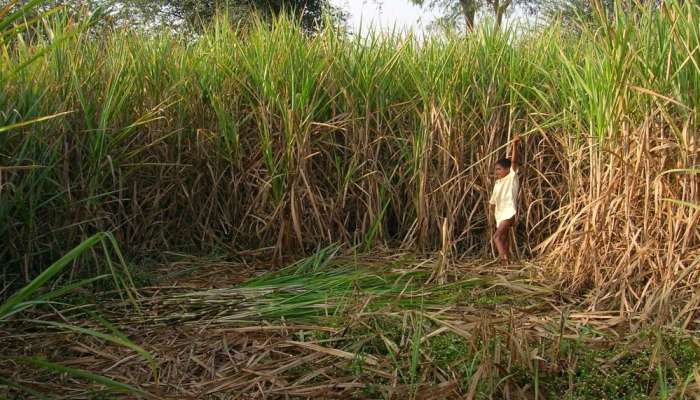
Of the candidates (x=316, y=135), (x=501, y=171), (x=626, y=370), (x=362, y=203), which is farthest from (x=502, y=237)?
(x=626, y=370)

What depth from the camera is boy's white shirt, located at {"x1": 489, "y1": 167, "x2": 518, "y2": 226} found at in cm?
366

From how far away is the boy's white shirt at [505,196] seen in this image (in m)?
3.66

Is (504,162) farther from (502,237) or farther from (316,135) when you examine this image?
(316,135)

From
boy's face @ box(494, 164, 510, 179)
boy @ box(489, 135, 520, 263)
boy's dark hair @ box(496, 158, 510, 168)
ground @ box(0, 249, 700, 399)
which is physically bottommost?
ground @ box(0, 249, 700, 399)

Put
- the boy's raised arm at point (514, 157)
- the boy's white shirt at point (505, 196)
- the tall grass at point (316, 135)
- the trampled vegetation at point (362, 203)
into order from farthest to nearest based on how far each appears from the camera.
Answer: the boy's raised arm at point (514, 157) → the boy's white shirt at point (505, 196) → the tall grass at point (316, 135) → the trampled vegetation at point (362, 203)

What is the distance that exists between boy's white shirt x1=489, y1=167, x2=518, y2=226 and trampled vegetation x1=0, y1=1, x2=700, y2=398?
0.57 feet

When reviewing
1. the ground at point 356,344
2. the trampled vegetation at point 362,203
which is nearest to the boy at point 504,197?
the trampled vegetation at point 362,203

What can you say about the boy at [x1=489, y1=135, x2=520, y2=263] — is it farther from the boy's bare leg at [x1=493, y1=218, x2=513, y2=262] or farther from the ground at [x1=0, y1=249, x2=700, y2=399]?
the ground at [x1=0, y1=249, x2=700, y2=399]

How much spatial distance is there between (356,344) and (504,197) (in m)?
1.69

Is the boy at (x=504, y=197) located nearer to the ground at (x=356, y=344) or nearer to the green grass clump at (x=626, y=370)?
the ground at (x=356, y=344)

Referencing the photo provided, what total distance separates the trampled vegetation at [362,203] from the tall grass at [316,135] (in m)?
0.02

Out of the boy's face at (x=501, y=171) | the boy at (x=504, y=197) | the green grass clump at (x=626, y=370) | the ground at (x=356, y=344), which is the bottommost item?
the green grass clump at (x=626, y=370)

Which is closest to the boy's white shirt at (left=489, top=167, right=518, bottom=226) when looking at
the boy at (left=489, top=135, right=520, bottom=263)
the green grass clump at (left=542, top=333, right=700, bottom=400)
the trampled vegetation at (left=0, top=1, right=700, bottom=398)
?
the boy at (left=489, top=135, right=520, bottom=263)

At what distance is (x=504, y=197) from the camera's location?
12.2 ft
